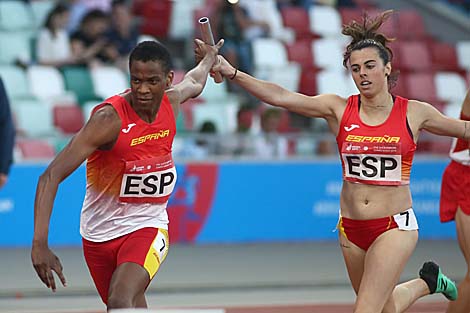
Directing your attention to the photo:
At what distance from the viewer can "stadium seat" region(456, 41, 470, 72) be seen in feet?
60.8

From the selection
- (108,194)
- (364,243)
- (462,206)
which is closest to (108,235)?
(108,194)

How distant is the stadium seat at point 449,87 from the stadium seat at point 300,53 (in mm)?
2070

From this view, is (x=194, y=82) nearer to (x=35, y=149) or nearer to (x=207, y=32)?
(x=207, y=32)

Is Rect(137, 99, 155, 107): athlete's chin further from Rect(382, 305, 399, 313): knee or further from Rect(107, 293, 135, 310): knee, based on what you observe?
Rect(382, 305, 399, 313): knee

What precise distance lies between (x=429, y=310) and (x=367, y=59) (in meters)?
3.45

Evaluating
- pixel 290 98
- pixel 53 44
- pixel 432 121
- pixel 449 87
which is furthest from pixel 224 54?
pixel 432 121

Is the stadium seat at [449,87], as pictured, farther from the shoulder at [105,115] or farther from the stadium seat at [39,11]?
the shoulder at [105,115]

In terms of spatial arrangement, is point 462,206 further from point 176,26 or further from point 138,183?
point 176,26

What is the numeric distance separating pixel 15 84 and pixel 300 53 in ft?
15.3

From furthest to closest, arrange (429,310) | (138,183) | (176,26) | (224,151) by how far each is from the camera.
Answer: (176,26), (224,151), (429,310), (138,183)

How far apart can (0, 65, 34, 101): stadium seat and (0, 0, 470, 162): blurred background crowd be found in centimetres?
1

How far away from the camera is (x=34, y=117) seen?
47.1 ft

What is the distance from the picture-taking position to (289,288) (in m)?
11.3

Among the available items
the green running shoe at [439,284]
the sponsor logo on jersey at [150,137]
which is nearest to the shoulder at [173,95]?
the sponsor logo on jersey at [150,137]
